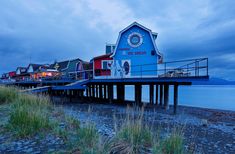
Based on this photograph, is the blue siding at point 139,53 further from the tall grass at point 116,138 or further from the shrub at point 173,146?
the shrub at point 173,146

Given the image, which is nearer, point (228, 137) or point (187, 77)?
point (228, 137)

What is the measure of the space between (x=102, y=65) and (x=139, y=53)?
573 cm

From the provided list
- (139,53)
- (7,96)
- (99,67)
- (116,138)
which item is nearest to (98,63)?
(99,67)

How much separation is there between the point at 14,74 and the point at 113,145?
75.7 m

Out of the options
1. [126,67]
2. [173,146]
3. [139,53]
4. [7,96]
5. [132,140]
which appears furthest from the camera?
[126,67]

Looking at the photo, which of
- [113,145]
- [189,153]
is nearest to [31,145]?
[113,145]

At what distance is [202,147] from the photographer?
23.2 feet

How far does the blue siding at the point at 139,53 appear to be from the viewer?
20422 millimetres

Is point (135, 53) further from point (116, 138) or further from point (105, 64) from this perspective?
point (116, 138)

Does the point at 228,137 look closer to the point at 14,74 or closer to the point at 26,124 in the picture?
the point at 26,124

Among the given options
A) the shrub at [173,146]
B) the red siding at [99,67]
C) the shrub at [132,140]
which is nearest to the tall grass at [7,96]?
the red siding at [99,67]

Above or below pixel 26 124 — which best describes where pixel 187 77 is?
above

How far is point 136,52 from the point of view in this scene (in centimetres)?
2072

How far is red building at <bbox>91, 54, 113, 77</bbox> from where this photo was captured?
954 inches
